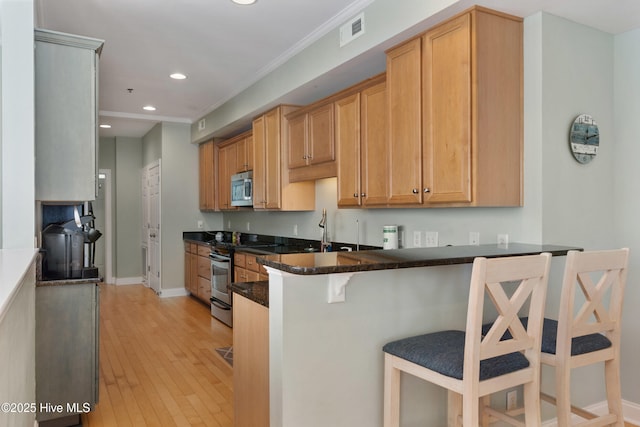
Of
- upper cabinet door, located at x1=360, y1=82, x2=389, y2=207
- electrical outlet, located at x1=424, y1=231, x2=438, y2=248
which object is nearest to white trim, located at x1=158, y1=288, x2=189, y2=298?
upper cabinet door, located at x1=360, y1=82, x2=389, y2=207

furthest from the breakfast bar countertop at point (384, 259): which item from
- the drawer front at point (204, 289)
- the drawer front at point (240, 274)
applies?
the drawer front at point (204, 289)

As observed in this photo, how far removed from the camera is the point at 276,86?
14.1 ft

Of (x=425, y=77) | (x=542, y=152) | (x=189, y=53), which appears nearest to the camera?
(x=542, y=152)

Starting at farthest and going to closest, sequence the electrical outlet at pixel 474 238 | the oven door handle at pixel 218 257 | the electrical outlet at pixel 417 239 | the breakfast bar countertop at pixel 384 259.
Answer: the oven door handle at pixel 218 257, the electrical outlet at pixel 417 239, the electrical outlet at pixel 474 238, the breakfast bar countertop at pixel 384 259

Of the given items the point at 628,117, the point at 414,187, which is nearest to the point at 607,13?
the point at 628,117

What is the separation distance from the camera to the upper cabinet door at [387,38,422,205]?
278 cm

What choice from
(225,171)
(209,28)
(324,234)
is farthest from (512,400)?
(225,171)

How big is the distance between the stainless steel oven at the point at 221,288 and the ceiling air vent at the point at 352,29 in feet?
9.69

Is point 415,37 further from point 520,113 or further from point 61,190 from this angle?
point 61,190

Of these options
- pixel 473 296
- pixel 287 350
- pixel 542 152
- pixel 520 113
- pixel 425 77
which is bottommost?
pixel 287 350

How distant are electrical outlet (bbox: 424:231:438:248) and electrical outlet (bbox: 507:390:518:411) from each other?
1.08m

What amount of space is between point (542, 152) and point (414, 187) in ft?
2.45

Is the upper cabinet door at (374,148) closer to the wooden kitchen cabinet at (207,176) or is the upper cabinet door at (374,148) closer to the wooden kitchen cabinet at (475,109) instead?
the wooden kitchen cabinet at (475,109)

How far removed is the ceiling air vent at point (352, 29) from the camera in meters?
3.07
